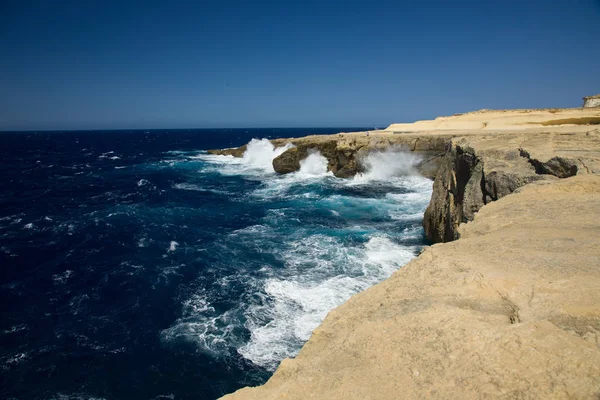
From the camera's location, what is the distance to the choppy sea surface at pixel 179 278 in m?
9.66

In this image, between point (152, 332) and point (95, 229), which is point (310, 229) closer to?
point (152, 332)

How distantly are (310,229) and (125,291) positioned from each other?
994 centimetres

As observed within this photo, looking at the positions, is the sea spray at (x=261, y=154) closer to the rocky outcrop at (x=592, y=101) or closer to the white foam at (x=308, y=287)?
the white foam at (x=308, y=287)

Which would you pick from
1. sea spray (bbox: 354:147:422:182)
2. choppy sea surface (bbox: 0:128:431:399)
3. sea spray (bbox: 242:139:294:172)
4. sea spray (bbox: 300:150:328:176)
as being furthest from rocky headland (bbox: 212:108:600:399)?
sea spray (bbox: 242:139:294:172)

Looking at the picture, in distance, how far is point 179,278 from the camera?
14.8 m

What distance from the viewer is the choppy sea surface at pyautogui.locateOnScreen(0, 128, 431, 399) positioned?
966 centimetres

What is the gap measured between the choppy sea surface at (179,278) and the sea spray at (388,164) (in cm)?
297

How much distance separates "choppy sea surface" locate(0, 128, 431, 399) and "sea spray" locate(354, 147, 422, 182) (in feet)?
9.75

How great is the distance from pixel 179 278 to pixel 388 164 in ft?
80.4

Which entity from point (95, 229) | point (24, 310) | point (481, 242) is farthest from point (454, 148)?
point (95, 229)

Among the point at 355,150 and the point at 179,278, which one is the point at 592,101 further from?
the point at 179,278

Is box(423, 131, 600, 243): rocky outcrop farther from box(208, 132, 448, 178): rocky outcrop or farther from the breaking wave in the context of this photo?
box(208, 132, 448, 178): rocky outcrop

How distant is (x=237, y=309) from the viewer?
12.0m

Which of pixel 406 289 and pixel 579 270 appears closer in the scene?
pixel 579 270
